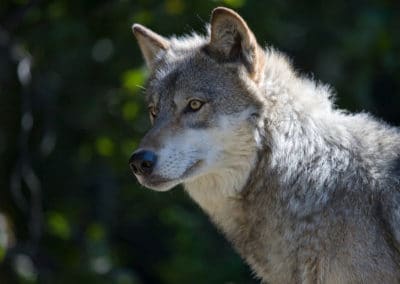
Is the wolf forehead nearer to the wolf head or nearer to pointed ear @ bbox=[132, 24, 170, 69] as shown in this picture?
the wolf head

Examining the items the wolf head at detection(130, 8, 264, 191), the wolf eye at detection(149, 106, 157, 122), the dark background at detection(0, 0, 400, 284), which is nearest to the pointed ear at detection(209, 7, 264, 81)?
the wolf head at detection(130, 8, 264, 191)

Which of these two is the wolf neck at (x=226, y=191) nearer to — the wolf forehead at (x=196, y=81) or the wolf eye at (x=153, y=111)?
the wolf forehead at (x=196, y=81)

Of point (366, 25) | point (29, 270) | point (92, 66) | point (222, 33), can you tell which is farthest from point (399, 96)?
point (222, 33)

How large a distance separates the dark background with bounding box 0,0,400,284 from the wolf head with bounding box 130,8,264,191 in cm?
346

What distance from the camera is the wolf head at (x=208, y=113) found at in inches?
257

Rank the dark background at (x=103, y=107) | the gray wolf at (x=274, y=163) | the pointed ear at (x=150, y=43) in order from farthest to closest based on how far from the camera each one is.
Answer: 1. the dark background at (x=103, y=107)
2. the pointed ear at (x=150, y=43)
3. the gray wolf at (x=274, y=163)

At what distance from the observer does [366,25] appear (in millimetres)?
10727

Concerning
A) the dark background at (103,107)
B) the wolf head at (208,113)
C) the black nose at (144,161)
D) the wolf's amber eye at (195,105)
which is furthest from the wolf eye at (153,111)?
the dark background at (103,107)

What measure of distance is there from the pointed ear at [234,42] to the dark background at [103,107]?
135 inches

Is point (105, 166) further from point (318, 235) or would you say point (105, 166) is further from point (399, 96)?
point (318, 235)

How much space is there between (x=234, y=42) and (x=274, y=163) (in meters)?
0.81

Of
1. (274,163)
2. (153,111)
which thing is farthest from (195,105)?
(274,163)

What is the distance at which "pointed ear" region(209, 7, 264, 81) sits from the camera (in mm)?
6660

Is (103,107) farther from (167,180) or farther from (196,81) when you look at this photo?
(167,180)
